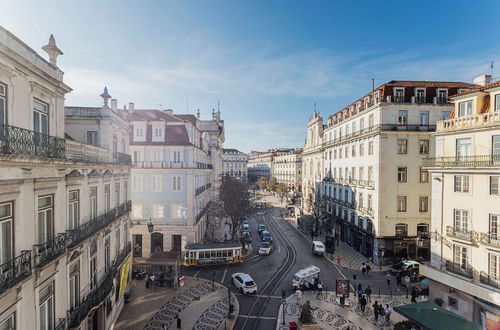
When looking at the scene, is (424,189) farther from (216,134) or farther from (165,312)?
(216,134)

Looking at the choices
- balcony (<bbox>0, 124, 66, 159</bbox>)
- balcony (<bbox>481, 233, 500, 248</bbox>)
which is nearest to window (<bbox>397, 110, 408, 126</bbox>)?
balcony (<bbox>481, 233, 500, 248</bbox>)

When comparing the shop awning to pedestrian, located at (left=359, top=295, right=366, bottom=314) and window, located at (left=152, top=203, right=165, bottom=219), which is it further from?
window, located at (left=152, top=203, right=165, bottom=219)

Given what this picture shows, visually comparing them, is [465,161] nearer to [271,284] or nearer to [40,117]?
[271,284]

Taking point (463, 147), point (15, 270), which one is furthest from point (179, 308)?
point (463, 147)

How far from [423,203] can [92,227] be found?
3363cm

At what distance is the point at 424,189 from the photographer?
3356 cm

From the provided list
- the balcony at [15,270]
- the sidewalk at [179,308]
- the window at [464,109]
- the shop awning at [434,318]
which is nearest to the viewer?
the balcony at [15,270]

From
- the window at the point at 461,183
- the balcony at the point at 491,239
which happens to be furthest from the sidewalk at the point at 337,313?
the window at the point at 461,183

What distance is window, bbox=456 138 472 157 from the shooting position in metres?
21.1

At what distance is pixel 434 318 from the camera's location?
652 inches

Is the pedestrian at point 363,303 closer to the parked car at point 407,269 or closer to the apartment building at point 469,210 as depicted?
the apartment building at point 469,210

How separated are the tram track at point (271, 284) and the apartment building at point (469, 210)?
1283 cm

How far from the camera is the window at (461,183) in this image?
20689 mm

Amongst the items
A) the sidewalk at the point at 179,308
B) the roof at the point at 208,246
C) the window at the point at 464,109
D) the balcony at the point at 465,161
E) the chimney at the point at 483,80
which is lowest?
the sidewalk at the point at 179,308
